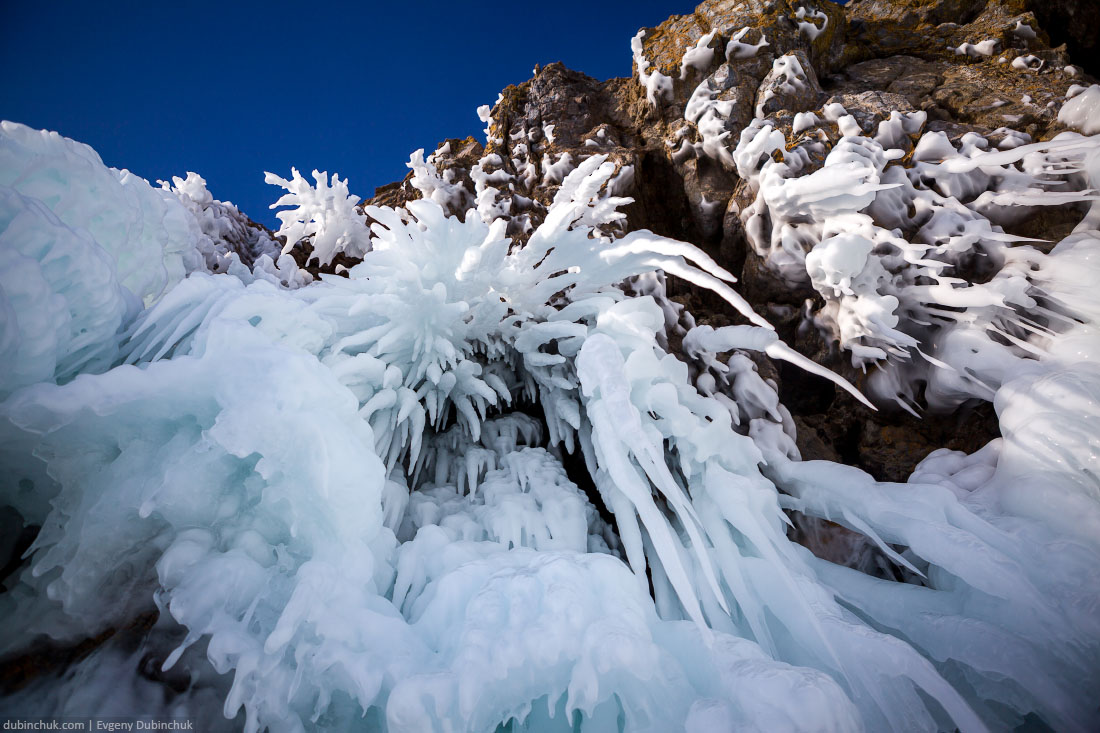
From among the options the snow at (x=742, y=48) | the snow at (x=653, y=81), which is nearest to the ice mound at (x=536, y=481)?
the snow at (x=742, y=48)

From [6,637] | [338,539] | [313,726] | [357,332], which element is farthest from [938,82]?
[6,637]

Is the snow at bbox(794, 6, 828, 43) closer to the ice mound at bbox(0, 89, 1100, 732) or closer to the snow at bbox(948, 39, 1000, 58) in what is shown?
the snow at bbox(948, 39, 1000, 58)

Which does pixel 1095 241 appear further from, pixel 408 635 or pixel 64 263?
pixel 64 263

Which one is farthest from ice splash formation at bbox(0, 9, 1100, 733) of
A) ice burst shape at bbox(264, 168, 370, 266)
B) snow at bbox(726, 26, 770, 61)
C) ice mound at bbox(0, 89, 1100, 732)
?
snow at bbox(726, 26, 770, 61)

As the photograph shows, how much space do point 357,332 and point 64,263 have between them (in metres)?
1.61

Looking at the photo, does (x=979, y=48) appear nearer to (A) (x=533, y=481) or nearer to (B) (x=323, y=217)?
(A) (x=533, y=481)

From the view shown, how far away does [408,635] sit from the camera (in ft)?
5.60

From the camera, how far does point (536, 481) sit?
327cm

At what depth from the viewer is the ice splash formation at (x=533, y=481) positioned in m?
1.47

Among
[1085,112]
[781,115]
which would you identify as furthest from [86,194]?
[1085,112]

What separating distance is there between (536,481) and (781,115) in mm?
5117

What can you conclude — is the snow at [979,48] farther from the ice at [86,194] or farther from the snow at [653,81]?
the ice at [86,194]

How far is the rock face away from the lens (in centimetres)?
437

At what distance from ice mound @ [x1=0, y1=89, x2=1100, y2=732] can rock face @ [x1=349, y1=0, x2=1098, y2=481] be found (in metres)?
0.56
